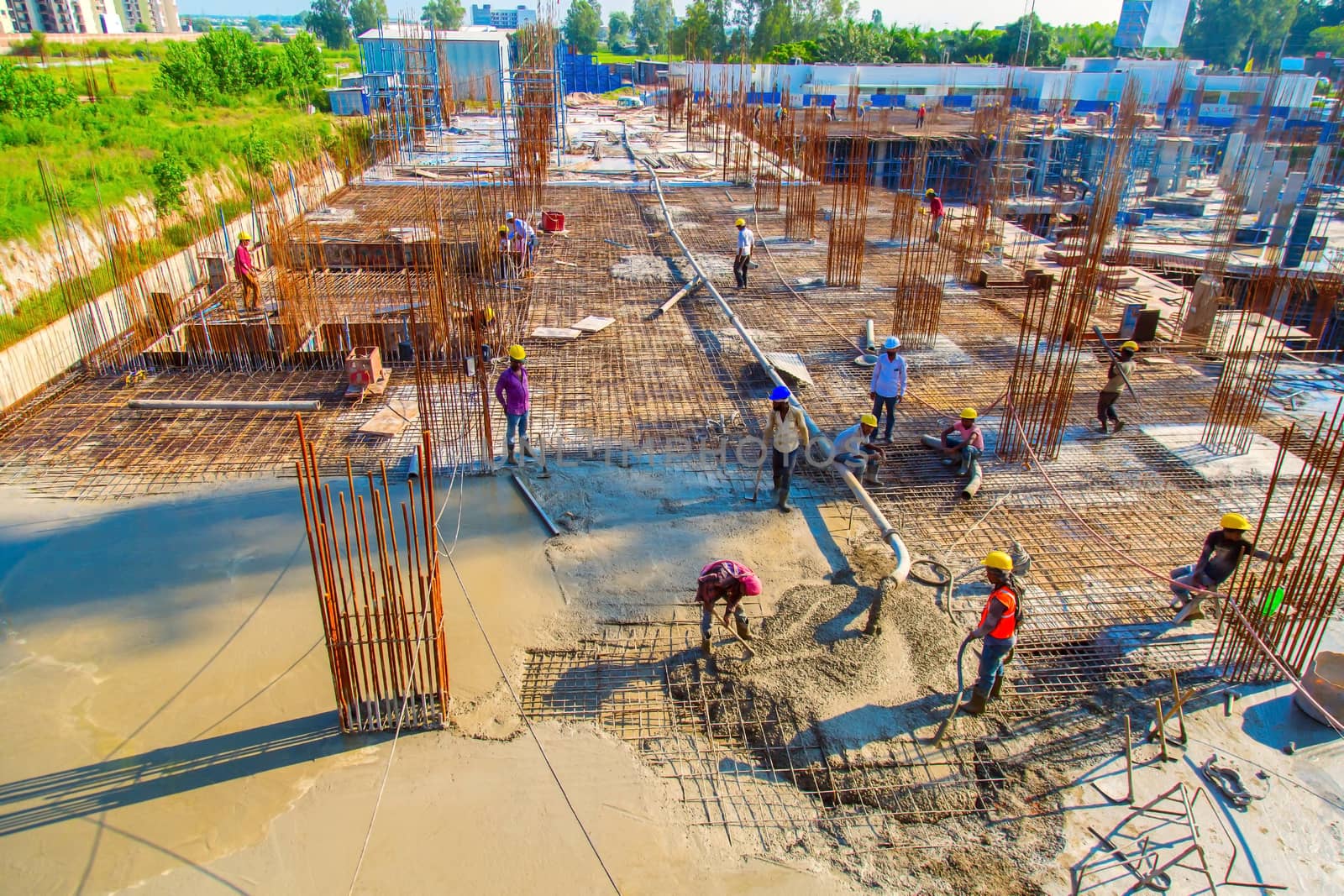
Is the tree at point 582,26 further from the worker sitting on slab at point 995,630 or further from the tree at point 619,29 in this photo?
the worker sitting on slab at point 995,630

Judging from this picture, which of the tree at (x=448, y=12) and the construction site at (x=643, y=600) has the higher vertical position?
the tree at (x=448, y=12)

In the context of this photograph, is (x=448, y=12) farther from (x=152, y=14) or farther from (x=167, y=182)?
(x=167, y=182)

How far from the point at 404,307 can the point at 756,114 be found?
18.4m

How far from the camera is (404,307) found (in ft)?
38.8

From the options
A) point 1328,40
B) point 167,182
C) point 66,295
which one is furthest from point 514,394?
point 1328,40

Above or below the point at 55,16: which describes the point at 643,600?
below

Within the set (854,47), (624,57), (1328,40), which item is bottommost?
(624,57)

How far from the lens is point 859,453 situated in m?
7.65

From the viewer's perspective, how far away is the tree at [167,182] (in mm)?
13000

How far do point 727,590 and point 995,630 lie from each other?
5.53ft

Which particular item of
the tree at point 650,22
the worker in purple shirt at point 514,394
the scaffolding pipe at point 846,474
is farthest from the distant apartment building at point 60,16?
the worker in purple shirt at point 514,394

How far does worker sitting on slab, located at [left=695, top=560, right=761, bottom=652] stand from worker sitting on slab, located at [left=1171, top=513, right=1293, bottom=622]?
10.6ft

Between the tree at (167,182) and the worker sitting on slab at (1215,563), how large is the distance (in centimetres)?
1476

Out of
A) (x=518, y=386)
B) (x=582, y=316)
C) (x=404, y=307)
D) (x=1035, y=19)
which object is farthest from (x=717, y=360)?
(x=1035, y=19)
